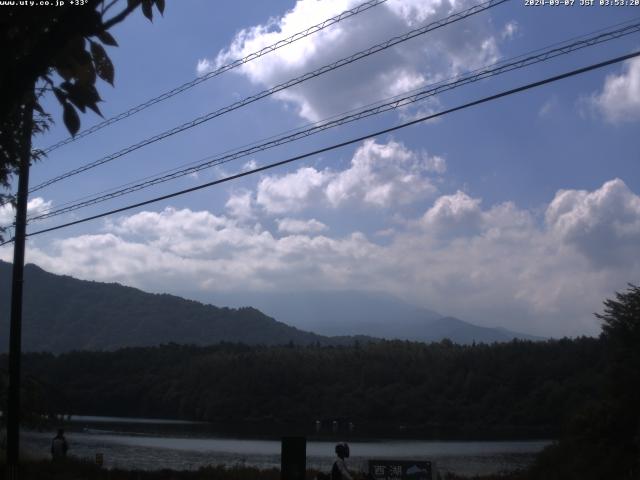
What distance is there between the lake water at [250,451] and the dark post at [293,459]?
17.3m

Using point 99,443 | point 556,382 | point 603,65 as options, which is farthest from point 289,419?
point 603,65

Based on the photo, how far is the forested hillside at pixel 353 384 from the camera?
7375 cm

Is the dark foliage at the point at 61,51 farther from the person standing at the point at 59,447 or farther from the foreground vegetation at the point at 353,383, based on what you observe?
the foreground vegetation at the point at 353,383

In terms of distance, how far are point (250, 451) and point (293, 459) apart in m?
34.7

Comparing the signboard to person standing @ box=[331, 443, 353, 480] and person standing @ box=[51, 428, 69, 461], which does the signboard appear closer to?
person standing @ box=[331, 443, 353, 480]

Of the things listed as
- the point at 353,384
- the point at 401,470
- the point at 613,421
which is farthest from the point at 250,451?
the point at 353,384

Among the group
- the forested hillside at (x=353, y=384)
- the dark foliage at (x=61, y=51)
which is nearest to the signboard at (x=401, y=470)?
the dark foliage at (x=61, y=51)

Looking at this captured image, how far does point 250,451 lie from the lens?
1901 inches

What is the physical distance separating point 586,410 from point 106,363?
75.3 meters

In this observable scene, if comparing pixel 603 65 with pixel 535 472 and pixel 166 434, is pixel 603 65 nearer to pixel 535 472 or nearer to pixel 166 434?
pixel 535 472

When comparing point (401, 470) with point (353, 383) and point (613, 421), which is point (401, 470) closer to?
point (613, 421)

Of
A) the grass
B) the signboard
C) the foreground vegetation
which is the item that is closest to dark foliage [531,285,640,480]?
the grass

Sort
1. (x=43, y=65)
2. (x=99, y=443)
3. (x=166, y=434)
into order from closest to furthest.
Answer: (x=43, y=65)
(x=99, y=443)
(x=166, y=434)

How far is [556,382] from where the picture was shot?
67.2 meters
